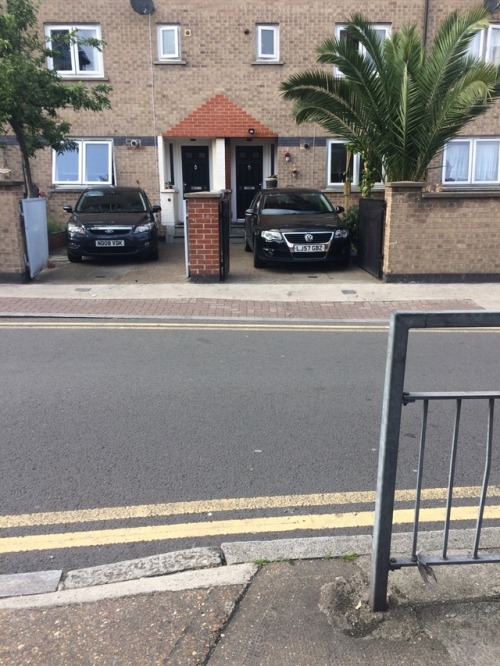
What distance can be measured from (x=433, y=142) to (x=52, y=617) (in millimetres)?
10502

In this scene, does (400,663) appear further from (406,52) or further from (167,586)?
(406,52)

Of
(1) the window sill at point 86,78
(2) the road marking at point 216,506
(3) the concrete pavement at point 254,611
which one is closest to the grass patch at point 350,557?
(3) the concrete pavement at point 254,611

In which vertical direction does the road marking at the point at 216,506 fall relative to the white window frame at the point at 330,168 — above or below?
below

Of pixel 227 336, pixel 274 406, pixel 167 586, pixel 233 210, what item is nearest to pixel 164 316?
pixel 227 336

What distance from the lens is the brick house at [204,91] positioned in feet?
52.7

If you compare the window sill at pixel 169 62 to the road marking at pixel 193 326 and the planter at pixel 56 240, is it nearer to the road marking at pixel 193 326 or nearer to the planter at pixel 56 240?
the planter at pixel 56 240

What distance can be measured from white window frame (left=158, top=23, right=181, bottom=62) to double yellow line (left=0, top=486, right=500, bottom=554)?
1570 centimetres

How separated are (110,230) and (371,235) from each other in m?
5.39

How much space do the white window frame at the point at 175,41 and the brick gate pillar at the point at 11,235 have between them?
8061 mm

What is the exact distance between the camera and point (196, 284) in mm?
10555

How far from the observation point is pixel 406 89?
10250mm

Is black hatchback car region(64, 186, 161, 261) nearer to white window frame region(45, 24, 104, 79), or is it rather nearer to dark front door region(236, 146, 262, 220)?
white window frame region(45, 24, 104, 79)

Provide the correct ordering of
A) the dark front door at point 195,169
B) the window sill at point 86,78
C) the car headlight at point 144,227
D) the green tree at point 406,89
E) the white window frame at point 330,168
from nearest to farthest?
the green tree at point 406,89 → the car headlight at point 144,227 → the window sill at point 86,78 → the white window frame at point 330,168 → the dark front door at point 195,169

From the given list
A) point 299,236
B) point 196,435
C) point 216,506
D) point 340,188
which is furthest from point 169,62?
point 216,506
